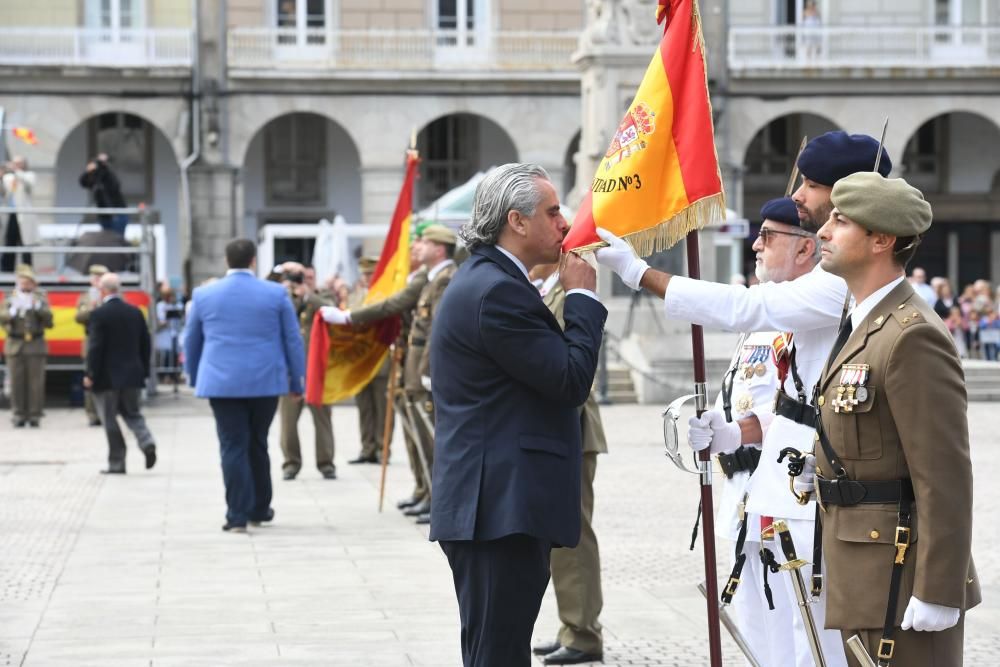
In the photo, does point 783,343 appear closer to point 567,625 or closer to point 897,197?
point 897,197

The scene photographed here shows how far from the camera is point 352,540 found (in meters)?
10.8

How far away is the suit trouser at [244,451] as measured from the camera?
11.0 meters

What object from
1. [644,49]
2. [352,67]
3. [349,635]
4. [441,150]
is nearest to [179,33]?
[352,67]

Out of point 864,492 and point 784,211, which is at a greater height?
point 784,211

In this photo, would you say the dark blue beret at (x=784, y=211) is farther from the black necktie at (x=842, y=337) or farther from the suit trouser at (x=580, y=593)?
the suit trouser at (x=580, y=593)

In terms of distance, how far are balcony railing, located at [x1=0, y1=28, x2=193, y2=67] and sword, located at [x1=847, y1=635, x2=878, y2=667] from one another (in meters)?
33.1

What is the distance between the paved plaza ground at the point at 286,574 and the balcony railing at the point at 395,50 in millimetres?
21610

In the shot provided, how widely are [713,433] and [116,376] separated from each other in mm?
10843

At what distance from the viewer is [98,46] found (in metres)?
36.7

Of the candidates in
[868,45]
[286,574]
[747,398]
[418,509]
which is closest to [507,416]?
[747,398]

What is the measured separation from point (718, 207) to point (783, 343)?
1.58ft

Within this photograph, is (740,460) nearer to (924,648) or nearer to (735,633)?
(735,633)

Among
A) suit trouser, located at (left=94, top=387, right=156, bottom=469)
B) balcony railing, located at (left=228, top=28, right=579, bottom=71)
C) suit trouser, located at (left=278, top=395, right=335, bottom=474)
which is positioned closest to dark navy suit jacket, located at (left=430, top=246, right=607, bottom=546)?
suit trouser, located at (left=278, top=395, right=335, bottom=474)

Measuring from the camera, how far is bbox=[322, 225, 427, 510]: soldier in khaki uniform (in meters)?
12.1
